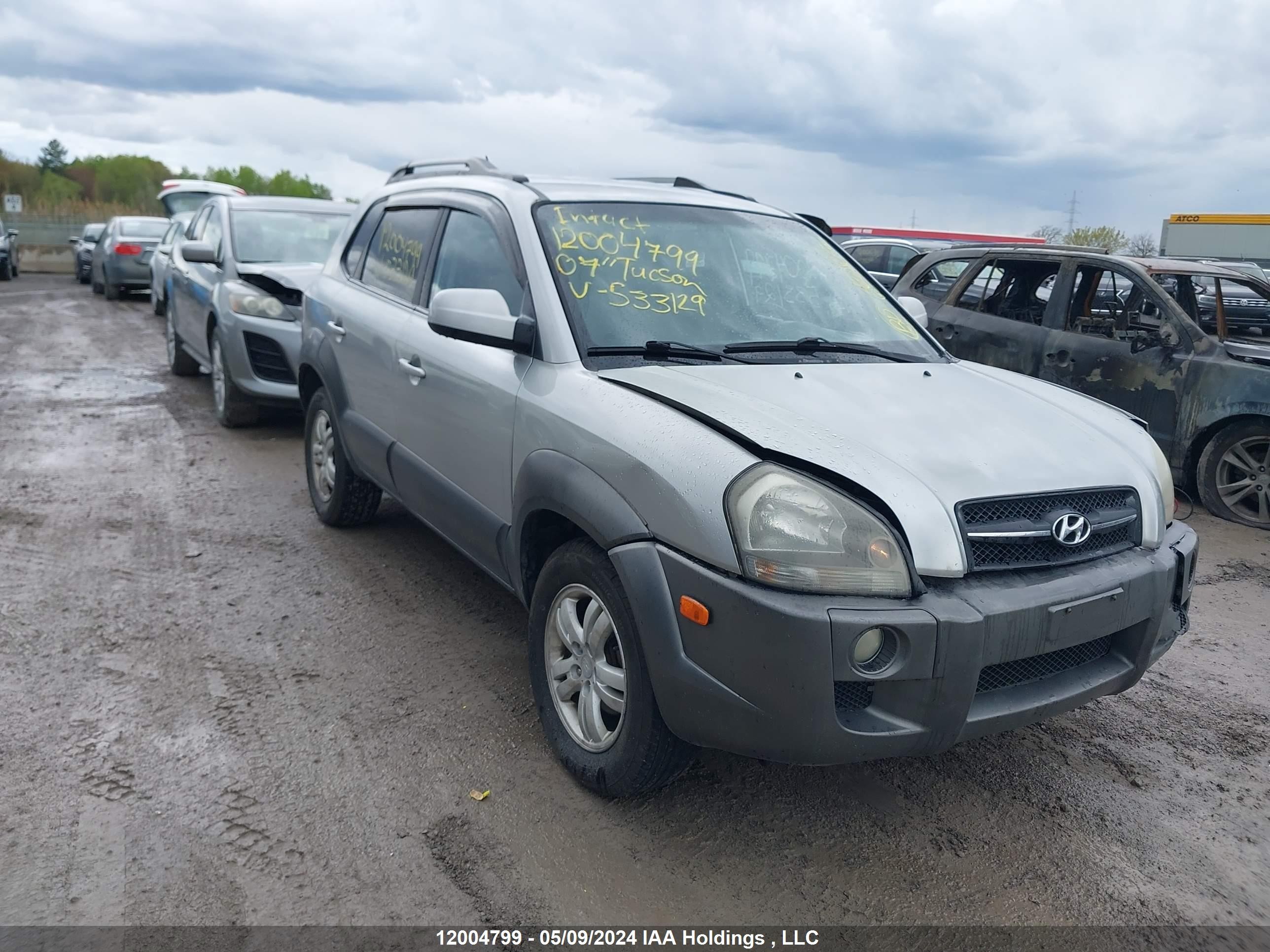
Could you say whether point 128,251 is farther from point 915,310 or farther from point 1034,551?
point 1034,551

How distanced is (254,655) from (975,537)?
279cm

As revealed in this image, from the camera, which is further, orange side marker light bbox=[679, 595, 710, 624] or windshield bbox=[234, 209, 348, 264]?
windshield bbox=[234, 209, 348, 264]

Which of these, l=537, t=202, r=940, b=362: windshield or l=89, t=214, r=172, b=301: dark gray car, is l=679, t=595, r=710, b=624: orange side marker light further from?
A: l=89, t=214, r=172, b=301: dark gray car

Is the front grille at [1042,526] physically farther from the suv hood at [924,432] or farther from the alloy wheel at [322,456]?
the alloy wheel at [322,456]

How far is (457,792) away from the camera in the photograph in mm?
3104

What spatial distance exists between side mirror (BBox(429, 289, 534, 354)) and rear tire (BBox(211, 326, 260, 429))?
4931 millimetres

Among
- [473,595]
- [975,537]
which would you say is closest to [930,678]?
[975,537]

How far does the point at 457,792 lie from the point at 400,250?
2.63 m

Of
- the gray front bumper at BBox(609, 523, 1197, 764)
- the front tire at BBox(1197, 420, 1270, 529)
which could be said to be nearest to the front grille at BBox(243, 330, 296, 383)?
the gray front bumper at BBox(609, 523, 1197, 764)

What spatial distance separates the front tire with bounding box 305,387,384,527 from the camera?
5293 millimetres

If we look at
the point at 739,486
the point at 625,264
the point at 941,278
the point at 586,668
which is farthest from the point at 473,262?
the point at 941,278

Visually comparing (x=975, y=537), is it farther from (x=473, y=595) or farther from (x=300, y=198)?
(x=300, y=198)

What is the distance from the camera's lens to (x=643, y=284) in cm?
359

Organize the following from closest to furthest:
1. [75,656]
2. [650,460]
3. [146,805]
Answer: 1. [650,460]
2. [146,805]
3. [75,656]
